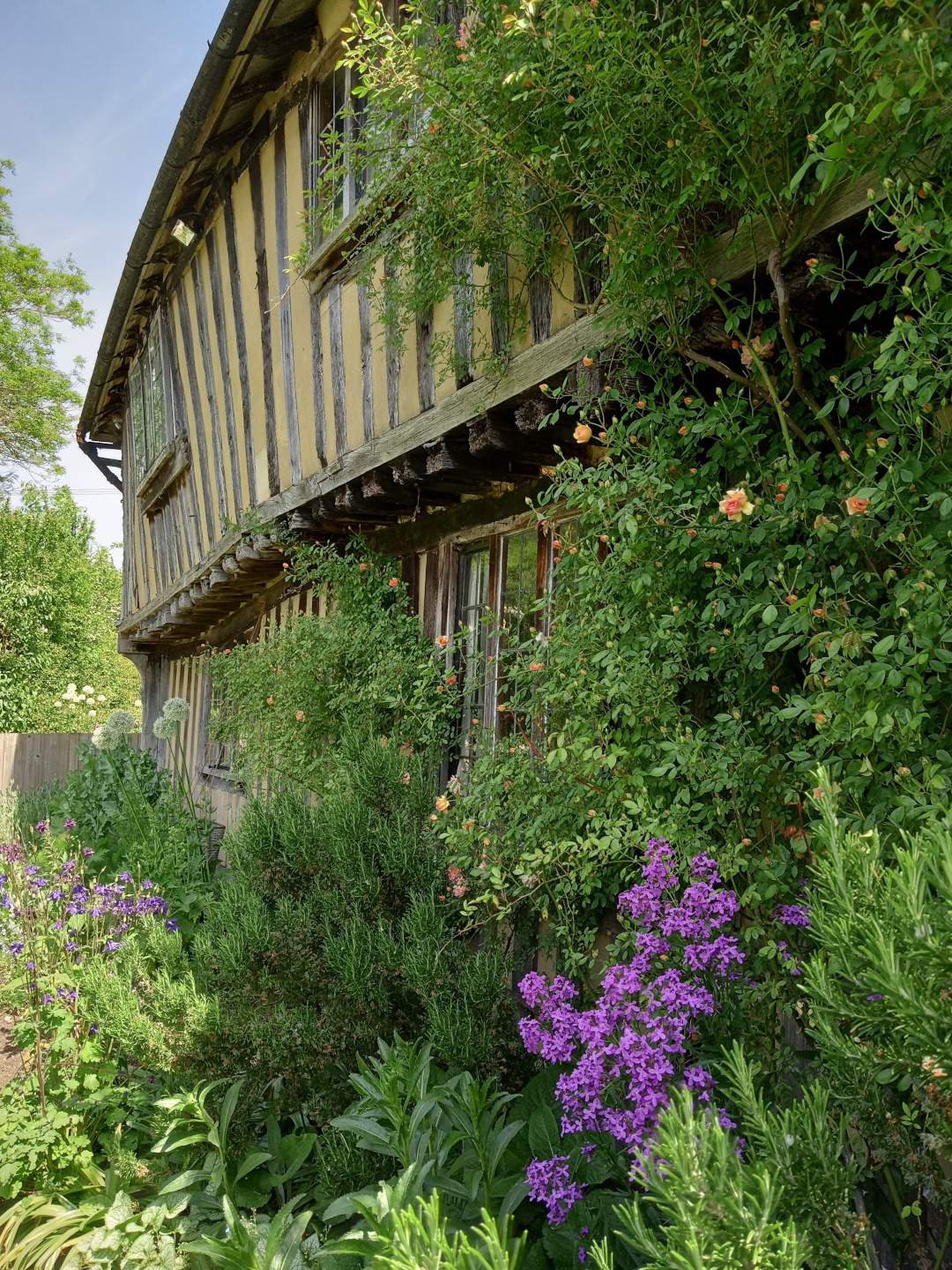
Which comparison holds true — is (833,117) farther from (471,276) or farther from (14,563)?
(14,563)

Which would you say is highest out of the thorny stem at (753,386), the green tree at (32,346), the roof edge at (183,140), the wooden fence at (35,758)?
the green tree at (32,346)

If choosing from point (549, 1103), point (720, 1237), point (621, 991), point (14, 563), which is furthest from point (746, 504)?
point (14, 563)

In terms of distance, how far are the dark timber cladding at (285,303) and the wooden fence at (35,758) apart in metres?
9.05

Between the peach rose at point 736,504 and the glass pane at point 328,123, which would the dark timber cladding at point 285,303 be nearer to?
the glass pane at point 328,123

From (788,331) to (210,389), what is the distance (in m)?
5.41

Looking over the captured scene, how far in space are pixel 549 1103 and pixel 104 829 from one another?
Result: 5.24m

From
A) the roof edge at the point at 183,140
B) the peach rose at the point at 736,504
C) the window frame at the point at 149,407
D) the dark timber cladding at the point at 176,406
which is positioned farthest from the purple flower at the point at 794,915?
the window frame at the point at 149,407

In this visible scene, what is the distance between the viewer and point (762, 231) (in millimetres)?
1958

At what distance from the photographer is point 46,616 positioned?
54.7 ft

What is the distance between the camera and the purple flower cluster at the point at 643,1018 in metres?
1.54

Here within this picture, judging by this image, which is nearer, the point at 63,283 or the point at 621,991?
the point at 621,991

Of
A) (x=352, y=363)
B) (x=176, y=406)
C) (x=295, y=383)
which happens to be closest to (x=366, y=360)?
(x=352, y=363)

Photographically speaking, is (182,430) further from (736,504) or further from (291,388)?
(736,504)

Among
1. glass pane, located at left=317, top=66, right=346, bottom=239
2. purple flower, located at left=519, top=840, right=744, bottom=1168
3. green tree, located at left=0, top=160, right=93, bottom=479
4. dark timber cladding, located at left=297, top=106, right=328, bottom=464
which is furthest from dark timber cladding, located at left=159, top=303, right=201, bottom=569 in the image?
green tree, located at left=0, top=160, right=93, bottom=479
